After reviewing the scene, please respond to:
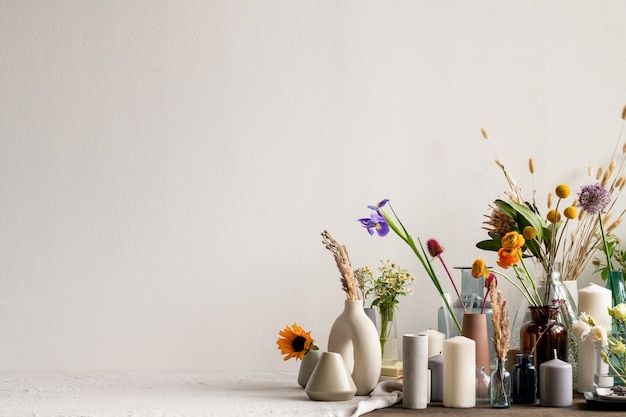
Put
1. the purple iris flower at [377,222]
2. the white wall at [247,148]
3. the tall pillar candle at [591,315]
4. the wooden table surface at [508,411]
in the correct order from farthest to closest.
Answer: the white wall at [247,148]
the purple iris flower at [377,222]
the tall pillar candle at [591,315]
the wooden table surface at [508,411]

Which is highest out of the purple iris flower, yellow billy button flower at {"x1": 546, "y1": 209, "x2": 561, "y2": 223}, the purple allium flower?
the purple allium flower

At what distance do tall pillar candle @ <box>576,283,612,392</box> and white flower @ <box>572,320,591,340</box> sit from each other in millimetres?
35

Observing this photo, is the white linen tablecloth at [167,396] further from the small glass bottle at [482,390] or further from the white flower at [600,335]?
the white flower at [600,335]

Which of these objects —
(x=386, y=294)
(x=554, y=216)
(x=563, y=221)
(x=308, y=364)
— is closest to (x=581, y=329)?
(x=554, y=216)

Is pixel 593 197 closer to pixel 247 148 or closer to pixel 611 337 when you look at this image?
pixel 611 337

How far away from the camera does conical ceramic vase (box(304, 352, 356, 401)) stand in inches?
67.7

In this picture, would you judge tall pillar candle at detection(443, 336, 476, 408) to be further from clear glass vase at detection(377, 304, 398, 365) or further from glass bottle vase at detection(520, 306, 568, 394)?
clear glass vase at detection(377, 304, 398, 365)

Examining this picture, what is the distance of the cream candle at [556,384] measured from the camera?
1.72 meters

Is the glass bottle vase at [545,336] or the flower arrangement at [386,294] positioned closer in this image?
the glass bottle vase at [545,336]

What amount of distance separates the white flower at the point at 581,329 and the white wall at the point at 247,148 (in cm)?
47

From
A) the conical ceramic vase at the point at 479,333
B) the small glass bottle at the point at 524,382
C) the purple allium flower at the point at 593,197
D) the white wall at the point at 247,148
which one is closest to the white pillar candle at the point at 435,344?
the conical ceramic vase at the point at 479,333

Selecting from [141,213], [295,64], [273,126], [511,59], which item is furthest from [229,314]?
[511,59]

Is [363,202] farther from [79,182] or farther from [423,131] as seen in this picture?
[79,182]

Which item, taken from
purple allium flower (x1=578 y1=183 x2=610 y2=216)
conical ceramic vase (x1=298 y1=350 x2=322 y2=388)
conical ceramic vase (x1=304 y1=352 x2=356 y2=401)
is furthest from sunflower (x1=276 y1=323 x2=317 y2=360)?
purple allium flower (x1=578 y1=183 x2=610 y2=216)
